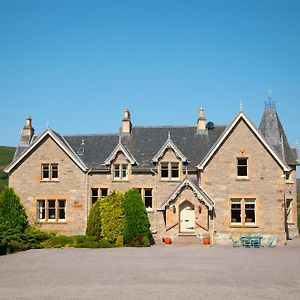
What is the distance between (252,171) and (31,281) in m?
21.0

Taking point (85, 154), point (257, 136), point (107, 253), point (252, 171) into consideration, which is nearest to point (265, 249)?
point (252, 171)

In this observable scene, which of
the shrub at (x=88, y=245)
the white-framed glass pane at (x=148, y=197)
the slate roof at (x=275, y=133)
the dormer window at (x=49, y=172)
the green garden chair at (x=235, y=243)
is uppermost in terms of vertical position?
the slate roof at (x=275, y=133)

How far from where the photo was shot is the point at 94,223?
33156 millimetres

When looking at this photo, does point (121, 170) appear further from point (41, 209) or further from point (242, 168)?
point (242, 168)

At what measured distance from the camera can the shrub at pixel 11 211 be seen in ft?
108

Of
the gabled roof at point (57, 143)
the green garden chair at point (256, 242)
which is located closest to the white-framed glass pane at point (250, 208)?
the green garden chair at point (256, 242)

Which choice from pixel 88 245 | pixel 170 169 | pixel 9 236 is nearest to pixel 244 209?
pixel 170 169

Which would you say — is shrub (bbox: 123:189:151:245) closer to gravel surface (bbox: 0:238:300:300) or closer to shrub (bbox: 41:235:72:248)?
gravel surface (bbox: 0:238:300:300)

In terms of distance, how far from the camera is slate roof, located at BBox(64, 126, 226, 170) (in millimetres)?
37219

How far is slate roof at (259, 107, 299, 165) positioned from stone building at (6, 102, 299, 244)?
99 mm

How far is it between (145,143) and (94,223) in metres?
9.34

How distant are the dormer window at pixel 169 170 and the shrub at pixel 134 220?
4.25 m

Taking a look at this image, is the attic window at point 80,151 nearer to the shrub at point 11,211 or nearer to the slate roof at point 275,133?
the shrub at point 11,211

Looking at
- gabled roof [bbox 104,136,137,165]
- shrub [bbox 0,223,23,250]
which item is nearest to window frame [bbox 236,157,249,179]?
gabled roof [bbox 104,136,137,165]
